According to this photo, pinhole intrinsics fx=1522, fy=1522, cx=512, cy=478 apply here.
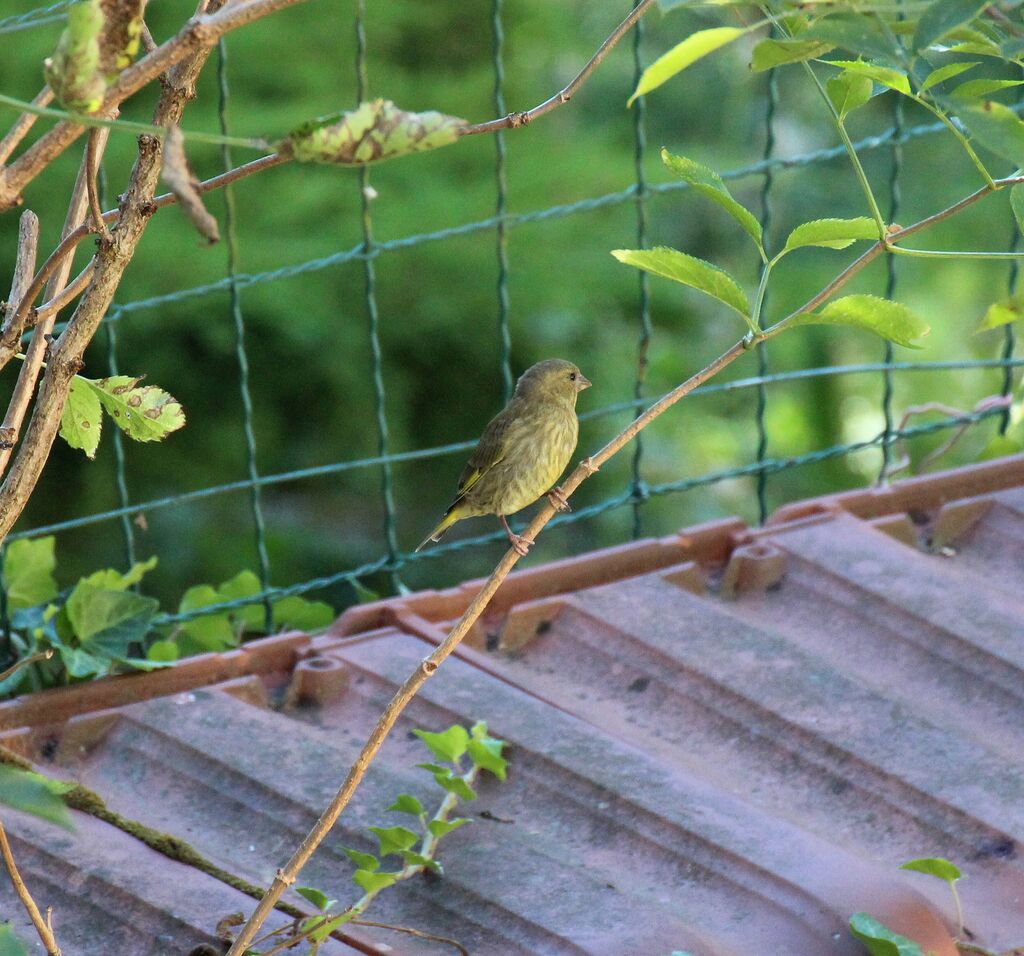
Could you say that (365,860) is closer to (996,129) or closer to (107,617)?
(107,617)

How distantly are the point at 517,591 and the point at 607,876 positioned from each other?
0.82 meters

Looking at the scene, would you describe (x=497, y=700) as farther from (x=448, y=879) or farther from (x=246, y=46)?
(x=246, y=46)

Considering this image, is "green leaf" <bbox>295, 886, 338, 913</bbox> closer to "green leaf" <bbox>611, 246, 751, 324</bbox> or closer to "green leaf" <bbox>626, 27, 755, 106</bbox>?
"green leaf" <bbox>611, 246, 751, 324</bbox>

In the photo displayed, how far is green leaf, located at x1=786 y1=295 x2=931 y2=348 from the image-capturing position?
1563 mm

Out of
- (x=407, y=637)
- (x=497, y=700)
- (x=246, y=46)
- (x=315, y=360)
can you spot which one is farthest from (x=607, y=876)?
(x=246, y=46)

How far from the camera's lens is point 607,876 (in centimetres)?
214

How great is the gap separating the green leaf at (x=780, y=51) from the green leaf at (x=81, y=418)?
88 centimetres

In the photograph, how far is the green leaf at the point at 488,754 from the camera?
225cm

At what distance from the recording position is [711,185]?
5.36 ft

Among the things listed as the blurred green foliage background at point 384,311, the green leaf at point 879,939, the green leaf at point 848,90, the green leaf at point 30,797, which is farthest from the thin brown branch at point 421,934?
the blurred green foliage background at point 384,311

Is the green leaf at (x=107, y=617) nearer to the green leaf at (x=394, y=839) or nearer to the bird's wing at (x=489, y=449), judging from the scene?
the green leaf at (x=394, y=839)

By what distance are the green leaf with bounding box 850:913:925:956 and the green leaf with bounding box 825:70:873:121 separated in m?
1.00

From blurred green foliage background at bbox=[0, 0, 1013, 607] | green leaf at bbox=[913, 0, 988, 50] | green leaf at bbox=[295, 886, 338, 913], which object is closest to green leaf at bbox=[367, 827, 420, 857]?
green leaf at bbox=[295, 886, 338, 913]

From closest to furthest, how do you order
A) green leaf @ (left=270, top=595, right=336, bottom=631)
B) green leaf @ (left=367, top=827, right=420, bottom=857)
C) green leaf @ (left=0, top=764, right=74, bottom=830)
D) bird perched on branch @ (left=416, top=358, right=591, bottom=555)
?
green leaf @ (left=0, top=764, right=74, bottom=830)
green leaf @ (left=367, top=827, right=420, bottom=857)
green leaf @ (left=270, top=595, right=336, bottom=631)
bird perched on branch @ (left=416, top=358, right=591, bottom=555)
